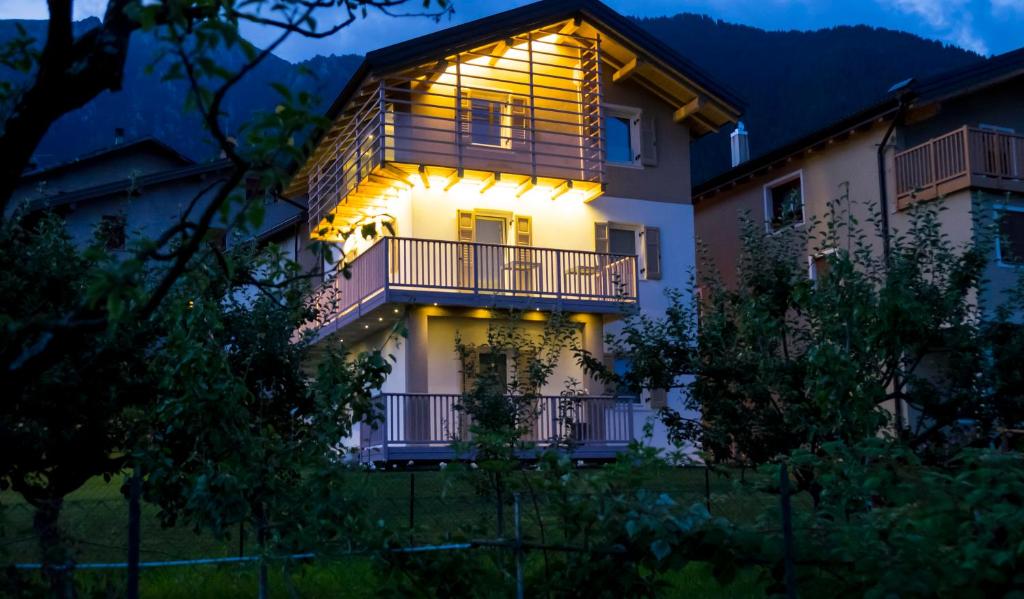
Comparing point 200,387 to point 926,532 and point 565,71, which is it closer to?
point 926,532

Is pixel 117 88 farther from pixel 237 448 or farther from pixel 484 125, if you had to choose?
pixel 484 125

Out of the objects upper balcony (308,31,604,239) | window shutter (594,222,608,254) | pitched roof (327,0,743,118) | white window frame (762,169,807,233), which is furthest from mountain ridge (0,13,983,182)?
white window frame (762,169,807,233)

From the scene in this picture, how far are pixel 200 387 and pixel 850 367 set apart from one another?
593 cm

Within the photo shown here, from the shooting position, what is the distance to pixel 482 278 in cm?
2341

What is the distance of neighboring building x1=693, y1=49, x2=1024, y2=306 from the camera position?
2288 centimetres

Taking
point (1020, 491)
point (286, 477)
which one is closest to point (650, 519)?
point (1020, 491)

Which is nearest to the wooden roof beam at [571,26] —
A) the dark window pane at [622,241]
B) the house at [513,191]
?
the house at [513,191]

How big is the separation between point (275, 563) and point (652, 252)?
20.2 metres

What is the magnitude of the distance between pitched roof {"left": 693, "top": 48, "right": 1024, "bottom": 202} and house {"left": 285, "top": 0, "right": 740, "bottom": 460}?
2070mm

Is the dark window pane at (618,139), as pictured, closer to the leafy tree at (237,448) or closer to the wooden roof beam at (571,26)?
the wooden roof beam at (571,26)

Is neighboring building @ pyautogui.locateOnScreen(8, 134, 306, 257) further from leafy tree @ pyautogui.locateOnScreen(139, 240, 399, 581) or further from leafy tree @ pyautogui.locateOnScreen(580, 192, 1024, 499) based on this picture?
leafy tree @ pyautogui.locateOnScreen(139, 240, 399, 581)

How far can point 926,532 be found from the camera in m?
5.49

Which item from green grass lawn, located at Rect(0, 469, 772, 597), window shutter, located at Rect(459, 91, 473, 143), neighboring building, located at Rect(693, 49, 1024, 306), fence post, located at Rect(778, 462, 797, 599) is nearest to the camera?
fence post, located at Rect(778, 462, 797, 599)

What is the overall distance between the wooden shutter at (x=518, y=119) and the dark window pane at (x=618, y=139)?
2483 mm
